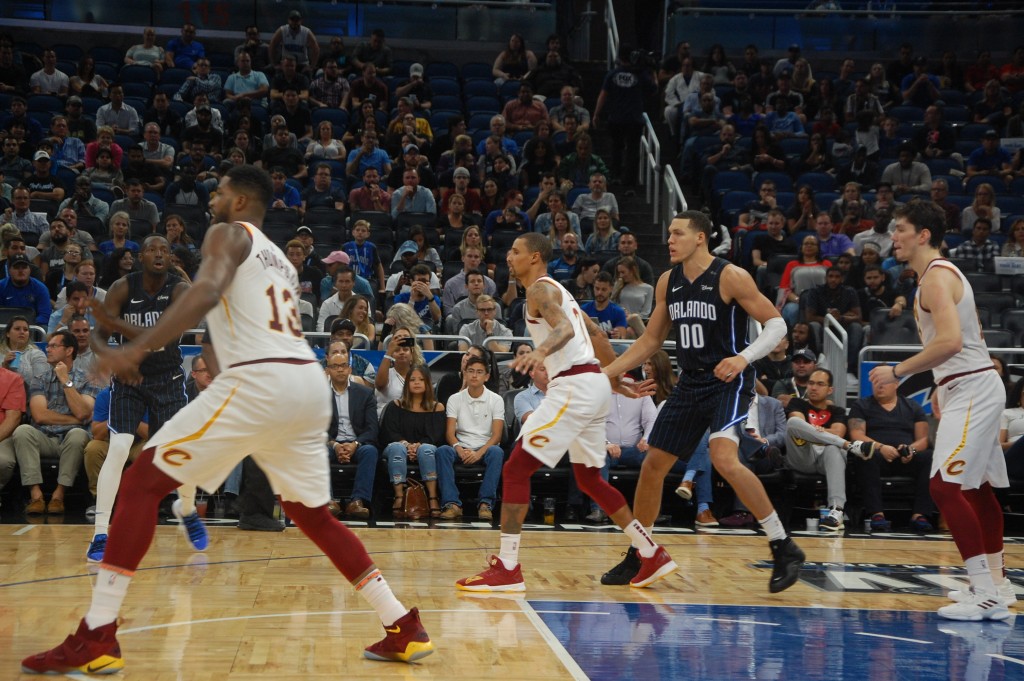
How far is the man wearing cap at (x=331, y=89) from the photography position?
17.2 metres

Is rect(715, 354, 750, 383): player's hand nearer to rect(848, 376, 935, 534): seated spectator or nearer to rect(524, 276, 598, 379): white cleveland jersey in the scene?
rect(524, 276, 598, 379): white cleveland jersey

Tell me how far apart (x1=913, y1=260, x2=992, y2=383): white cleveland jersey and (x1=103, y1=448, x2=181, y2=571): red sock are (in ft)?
12.9

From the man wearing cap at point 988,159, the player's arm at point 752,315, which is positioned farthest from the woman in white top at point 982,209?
the player's arm at point 752,315

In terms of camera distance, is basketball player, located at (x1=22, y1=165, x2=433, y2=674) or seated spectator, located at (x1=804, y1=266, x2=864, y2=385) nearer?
basketball player, located at (x1=22, y1=165, x2=433, y2=674)

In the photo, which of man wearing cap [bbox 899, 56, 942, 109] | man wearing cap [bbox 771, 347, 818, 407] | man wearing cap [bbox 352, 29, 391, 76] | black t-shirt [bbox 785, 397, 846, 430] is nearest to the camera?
black t-shirt [bbox 785, 397, 846, 430]

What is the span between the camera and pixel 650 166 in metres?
16.7

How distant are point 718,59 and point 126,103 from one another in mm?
9373

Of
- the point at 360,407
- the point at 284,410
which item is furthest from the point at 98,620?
the point at 360,407

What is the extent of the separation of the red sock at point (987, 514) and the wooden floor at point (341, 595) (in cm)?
49

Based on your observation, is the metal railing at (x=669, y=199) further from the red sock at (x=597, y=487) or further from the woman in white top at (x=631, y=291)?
the red sock at (x=597, y=487)

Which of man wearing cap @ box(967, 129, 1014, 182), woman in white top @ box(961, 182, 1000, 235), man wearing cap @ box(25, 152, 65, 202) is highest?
man wearing cap @ box(967, 129, 1014, 182)

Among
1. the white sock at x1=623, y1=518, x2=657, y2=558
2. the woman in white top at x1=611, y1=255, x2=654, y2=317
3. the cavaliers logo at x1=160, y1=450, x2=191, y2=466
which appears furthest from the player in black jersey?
the woman in white top at x1=611, y1=255, x2=654, y2=317

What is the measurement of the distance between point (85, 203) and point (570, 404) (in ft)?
30.5

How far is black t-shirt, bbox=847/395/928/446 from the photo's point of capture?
10164 millimetres
